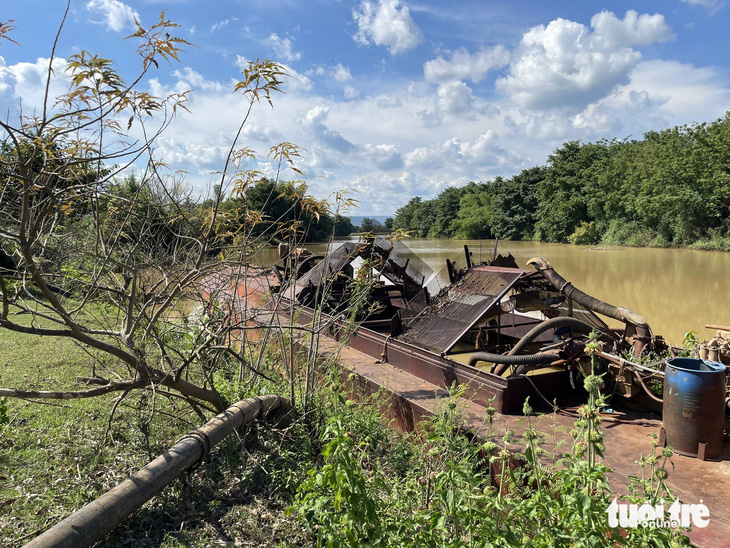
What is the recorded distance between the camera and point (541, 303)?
20.1 ft

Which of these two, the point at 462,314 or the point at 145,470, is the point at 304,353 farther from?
the point at 145,470

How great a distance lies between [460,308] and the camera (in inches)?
230

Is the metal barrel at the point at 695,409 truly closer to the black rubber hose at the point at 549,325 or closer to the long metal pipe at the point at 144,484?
the black rubber hose at the point at 549,325

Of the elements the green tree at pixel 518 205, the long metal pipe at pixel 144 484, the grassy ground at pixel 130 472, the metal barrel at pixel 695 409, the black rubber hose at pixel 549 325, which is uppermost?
the green tree at pixel 518 205

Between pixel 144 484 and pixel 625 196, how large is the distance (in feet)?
144

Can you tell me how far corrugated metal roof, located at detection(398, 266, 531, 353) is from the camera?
5.48 meters

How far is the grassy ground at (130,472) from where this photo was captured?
9.80 ft

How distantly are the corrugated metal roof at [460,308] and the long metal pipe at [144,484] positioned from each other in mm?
2240

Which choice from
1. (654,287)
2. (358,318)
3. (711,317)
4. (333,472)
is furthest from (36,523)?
(654,287)

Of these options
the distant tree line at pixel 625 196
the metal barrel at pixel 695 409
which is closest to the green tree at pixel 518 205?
the distant tree line at pixel 625 196

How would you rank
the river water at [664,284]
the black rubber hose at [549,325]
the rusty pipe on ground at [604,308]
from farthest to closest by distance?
1. the river water at [664,284]
2. the rusty pipe on ground at [604,308]
3. the black rubber hose at [549,325]

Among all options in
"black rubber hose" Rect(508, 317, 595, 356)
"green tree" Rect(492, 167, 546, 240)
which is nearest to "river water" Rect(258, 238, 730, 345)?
"black rubber hose" Rect(508, 317, 595, 356)

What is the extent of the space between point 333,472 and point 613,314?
4.40m

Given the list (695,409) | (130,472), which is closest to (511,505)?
(695,409)
